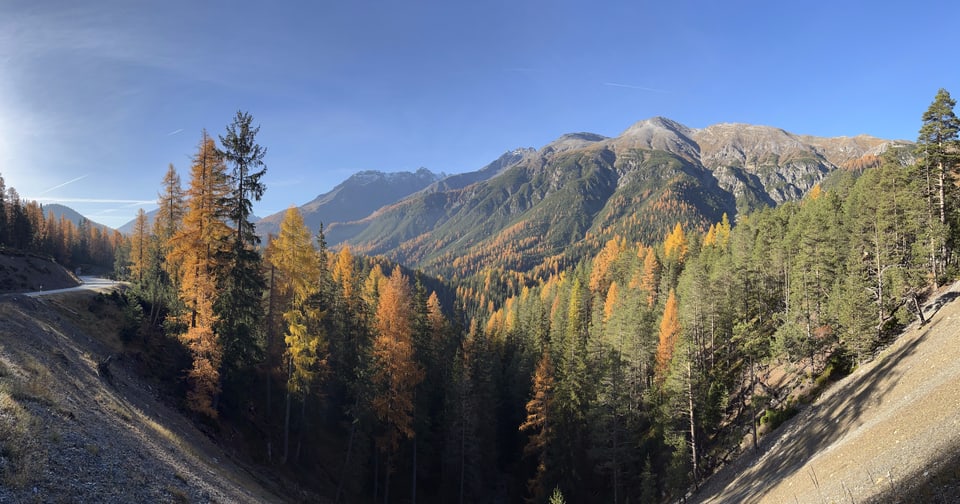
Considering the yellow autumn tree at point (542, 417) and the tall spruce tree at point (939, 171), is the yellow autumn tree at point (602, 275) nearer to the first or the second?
the yellow autumn tree at point (542, 417)

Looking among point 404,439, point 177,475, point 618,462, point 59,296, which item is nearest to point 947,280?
point 618,462

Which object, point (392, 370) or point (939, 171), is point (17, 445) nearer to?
point (392, 370)

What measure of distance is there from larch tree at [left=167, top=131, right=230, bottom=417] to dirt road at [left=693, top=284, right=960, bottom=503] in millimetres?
30700

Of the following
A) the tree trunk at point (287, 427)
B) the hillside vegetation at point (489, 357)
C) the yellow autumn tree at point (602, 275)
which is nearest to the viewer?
the hillside vegetation at point (489, 357)

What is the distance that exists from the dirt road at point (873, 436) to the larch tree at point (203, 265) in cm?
3070

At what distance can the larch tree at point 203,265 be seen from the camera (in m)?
24.4

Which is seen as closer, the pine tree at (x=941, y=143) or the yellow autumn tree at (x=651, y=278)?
the pine tree at (x=941, y=143)

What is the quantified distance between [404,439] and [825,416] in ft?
97.1

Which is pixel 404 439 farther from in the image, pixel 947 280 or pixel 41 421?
pixel 947 280

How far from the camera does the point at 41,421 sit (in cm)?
1280

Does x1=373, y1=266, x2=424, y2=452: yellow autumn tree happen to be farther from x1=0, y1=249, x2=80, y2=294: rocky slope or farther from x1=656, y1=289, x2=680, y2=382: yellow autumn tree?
x1=0, y1=249, x2=80, y2=294: rocky slope

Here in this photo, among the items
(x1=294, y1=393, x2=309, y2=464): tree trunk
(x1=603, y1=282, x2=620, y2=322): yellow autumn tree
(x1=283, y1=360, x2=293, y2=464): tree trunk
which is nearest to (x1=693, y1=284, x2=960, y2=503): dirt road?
(x1=283, y1=360, x2=293, y2=464): tree trunk

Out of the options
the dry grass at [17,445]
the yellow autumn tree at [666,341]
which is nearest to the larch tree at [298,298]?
the dry grass at [17,445]

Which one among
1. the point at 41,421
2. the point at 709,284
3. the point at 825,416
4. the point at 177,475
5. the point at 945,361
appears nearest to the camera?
the point at 41,421
